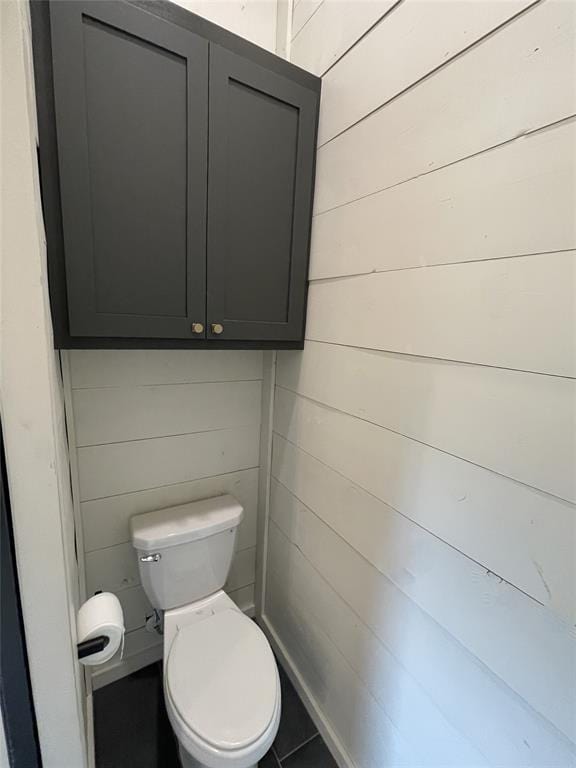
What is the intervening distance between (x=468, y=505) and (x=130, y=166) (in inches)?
43.9

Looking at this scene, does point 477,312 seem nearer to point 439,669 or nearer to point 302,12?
point 439,669

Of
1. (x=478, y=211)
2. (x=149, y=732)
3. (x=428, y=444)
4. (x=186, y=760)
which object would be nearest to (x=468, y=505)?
(x=428, y=444)

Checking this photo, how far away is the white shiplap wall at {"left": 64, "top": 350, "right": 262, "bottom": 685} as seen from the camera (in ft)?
3.80

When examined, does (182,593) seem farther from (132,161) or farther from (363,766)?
(132,161)

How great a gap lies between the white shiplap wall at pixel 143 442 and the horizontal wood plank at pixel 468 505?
0.48 m

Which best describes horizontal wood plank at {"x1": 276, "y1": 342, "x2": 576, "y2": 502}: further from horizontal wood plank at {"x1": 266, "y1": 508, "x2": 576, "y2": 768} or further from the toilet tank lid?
the toilet tank lid

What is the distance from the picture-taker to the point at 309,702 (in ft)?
4.23

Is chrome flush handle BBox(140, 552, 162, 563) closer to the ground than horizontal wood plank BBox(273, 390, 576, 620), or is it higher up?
closer to the ground

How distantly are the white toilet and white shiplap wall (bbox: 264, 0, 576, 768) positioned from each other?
0.95ft

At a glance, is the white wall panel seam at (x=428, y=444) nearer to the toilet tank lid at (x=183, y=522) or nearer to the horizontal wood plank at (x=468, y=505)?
the horizontal wood plank at (x=468, y=505)

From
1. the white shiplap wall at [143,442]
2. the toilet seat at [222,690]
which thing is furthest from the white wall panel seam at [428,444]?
the toilet seat at [222,690]

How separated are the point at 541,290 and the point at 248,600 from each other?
1783 millimetres

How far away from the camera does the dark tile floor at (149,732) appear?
1.16 m

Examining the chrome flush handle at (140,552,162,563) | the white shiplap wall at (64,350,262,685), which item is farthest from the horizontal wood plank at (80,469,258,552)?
the chrome flush handle at (140,552,162,563)
